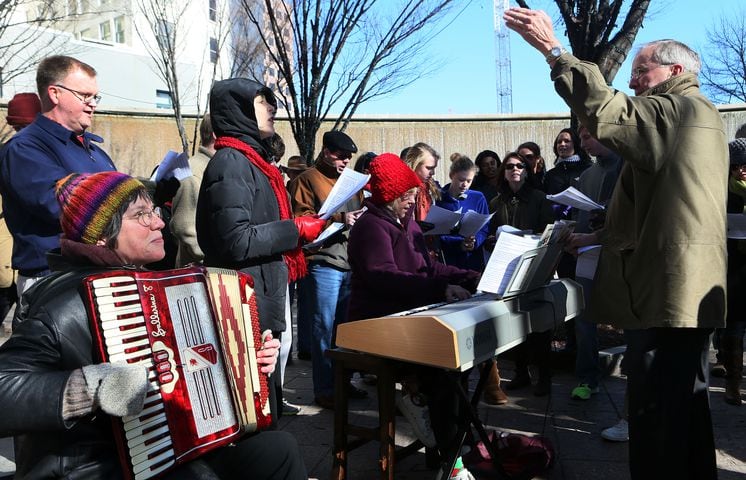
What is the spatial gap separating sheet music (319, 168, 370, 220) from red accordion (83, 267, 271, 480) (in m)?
1.08

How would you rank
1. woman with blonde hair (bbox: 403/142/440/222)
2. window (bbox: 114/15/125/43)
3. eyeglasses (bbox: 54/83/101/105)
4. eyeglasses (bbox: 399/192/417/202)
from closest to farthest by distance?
1. eyeglasses (bbox: 54/83/101/105)
2. eyeglasses (bbox: 399/192/417/202)
3. woman with blonde hair (bbox: 403/142/440/222)
4. window (bbox: 114/15/125/43)

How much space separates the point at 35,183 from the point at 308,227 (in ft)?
4.36

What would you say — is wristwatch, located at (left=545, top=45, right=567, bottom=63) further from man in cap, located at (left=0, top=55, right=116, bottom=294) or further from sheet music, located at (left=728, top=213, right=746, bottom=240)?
man in cap, located at (left=0, top=55, right=116, bottom=294)

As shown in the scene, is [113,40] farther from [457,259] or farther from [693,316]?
[693,316]

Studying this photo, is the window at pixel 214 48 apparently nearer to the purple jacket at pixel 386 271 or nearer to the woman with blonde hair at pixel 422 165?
the woman with blonde hair at pixel 422 165

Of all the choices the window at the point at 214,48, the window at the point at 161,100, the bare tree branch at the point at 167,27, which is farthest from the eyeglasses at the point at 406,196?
the window at the point at 161,100

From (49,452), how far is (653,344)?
2.39 metres

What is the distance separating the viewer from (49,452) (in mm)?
1919

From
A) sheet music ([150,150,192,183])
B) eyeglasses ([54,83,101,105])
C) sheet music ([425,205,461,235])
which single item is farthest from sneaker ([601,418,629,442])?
eyeglasses ([54,83,101,105])

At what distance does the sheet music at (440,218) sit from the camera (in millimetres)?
4824

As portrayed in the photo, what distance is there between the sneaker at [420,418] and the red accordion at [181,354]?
1.15 meters

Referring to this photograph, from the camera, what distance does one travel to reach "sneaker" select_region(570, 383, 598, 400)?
191 inches

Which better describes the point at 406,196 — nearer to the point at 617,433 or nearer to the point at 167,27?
the point at 617,433

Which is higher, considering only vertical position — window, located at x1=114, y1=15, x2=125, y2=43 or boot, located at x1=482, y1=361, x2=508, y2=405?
window, located at x1=114, y1=15, x2=125, y2=43
